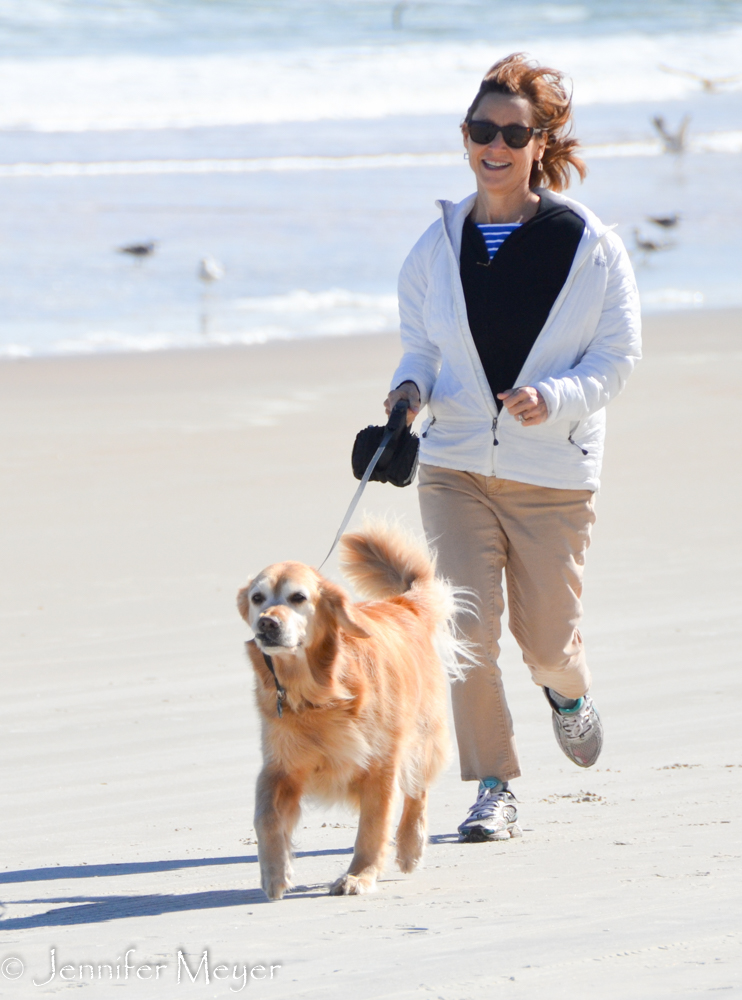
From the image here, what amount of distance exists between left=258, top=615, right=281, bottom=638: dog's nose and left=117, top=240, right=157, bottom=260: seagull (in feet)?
41.4

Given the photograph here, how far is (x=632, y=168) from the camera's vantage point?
24578 mm

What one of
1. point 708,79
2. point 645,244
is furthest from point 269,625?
point 708,79

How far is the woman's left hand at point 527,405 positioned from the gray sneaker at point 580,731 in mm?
962

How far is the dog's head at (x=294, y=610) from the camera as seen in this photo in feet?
9.97

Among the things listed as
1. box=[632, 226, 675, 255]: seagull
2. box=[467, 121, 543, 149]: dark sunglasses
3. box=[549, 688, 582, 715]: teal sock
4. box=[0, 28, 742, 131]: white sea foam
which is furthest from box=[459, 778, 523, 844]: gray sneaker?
box=[0, 28, 742, 131]: white sea foam

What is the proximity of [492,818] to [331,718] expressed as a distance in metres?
0.71

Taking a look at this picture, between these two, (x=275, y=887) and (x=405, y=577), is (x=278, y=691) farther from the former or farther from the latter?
(x=405, y=577)

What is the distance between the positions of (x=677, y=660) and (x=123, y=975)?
9.86 feet

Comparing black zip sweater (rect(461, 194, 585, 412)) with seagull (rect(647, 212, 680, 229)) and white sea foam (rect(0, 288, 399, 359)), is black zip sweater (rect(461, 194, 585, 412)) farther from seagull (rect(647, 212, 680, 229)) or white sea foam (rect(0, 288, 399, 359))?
seagull (rect(647, 212, 680, 229))

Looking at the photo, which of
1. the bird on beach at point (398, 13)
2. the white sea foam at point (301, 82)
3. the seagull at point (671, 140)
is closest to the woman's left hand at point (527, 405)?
the seagull at point (671, 140)

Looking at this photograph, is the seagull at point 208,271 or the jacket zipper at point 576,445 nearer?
the jacket zipper at point 576,445

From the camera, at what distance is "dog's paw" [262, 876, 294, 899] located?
10.2 feet

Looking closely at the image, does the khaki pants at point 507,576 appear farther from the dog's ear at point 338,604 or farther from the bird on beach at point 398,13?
→ the bird on beach at point 398,13

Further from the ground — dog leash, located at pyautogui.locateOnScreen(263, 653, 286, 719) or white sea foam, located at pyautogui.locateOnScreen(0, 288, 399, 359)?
dog leash, located at pyautogui.locateOnScreen(263, 653, 286, 719)
